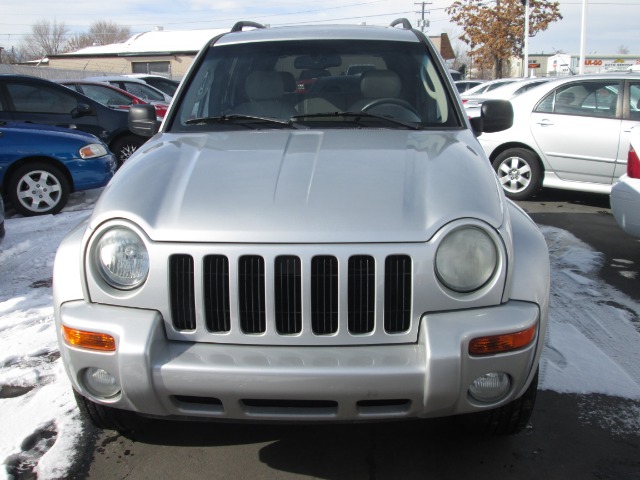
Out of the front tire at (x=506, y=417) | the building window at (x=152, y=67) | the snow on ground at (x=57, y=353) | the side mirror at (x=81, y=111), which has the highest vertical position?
the building window at (x=152, y=67)

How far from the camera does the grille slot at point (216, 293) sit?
2.28 m

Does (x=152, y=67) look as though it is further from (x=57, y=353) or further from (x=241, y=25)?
(x=57, y=353)

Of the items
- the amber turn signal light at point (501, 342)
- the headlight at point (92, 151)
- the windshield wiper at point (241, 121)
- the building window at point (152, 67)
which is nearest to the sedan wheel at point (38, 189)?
the headlight at point (92, 151)

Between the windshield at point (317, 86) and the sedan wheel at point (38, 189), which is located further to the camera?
the sedan wheel at point (38, 189)

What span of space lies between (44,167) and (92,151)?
578 mm

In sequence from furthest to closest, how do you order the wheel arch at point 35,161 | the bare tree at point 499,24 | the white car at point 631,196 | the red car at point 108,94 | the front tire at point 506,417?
the bare tree at point 499,24, the red car at point 108,94, the wheel arch at point 35,161, the white car at point 631,196, the front tire at point 506,417

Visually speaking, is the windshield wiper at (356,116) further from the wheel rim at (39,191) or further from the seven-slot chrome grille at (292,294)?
the wheel rim at (39,191)

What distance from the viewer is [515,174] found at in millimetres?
8234

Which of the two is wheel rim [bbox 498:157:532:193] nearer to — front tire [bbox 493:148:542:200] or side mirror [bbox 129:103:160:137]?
front tire [bbox 493:148:542:200]

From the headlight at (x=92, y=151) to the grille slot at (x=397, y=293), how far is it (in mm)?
6149

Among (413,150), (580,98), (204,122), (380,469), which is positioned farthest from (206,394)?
(580,98)

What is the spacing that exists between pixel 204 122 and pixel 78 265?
1291 millimetres

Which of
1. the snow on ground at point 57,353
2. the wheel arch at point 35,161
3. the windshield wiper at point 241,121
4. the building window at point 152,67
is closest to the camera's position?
the snow on ground at point 57,353

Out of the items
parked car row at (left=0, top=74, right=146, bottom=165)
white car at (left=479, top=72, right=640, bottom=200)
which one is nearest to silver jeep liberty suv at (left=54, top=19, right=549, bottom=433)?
white car at (left=479, top=72, right=640, bottom=200)
